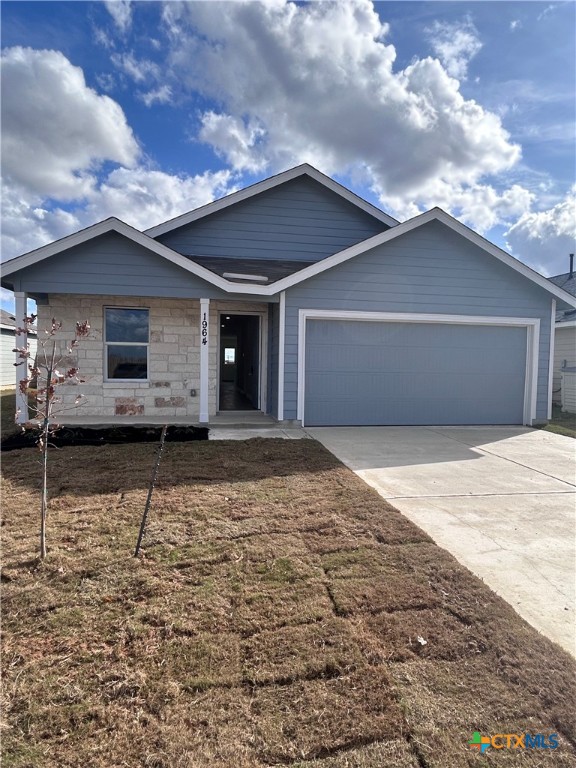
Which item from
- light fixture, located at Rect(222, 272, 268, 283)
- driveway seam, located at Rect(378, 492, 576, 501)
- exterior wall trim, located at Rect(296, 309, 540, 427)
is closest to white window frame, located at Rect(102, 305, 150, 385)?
light fixture, located at Rect(222, 272, 268, 283)

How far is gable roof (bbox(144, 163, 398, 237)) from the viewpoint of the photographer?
10.1m

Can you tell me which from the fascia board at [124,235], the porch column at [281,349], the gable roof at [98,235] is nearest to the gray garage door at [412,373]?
the porch column at [281,349]

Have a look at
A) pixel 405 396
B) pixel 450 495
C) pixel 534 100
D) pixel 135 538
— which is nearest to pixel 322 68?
pixel 534 100

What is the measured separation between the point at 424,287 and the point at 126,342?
22.0 ft

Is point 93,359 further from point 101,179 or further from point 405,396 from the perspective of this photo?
point 101,179

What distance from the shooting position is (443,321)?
924cm

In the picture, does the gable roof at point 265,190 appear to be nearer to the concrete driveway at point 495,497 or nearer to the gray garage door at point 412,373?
the gray garage door at point 412,373

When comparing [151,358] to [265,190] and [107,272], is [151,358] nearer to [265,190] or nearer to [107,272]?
[107,272]

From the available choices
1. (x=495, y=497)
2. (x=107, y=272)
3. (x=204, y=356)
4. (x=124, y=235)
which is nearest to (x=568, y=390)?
(x=495, y=497)

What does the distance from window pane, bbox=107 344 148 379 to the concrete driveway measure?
4.28m

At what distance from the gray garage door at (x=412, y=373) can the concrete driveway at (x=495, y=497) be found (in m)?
0.66

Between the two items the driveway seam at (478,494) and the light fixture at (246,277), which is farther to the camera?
the light fixture at (246,277)

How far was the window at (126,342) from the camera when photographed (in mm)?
9453

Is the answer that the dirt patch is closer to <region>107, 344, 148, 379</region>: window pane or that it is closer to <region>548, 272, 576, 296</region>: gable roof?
<region>107, 344, 148, 379</region>: window pane
